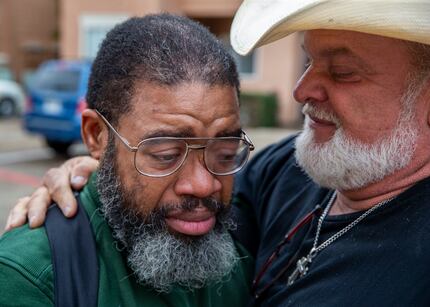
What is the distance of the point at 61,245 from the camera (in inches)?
70.0

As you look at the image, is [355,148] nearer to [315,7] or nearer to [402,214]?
[402,214]

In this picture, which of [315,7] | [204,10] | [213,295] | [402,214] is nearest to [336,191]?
[402,214]

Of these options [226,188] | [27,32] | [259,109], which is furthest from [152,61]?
[27,32]

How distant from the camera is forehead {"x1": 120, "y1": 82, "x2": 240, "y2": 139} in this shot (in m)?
1.85

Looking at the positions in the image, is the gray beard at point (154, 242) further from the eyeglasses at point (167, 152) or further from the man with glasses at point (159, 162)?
the eyeglasses at point (167, 152)

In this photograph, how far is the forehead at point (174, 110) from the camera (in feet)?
6.07

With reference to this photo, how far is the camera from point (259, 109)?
15.9 meters

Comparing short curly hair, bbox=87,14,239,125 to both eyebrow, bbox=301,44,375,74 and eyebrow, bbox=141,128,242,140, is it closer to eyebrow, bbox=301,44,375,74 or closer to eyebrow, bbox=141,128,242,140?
eyebrow, bbox=141,128,242,140

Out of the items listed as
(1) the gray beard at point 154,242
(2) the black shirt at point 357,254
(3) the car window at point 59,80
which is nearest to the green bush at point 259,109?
(3) the car window at point 59,80

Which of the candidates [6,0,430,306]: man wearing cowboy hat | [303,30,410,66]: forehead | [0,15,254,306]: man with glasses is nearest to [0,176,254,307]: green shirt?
[0,15,254,306]: man with glasses

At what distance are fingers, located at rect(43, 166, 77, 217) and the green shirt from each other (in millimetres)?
56

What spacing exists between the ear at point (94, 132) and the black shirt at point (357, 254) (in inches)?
30.1

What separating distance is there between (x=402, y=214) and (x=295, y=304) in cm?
44

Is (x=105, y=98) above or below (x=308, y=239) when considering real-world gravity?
above
